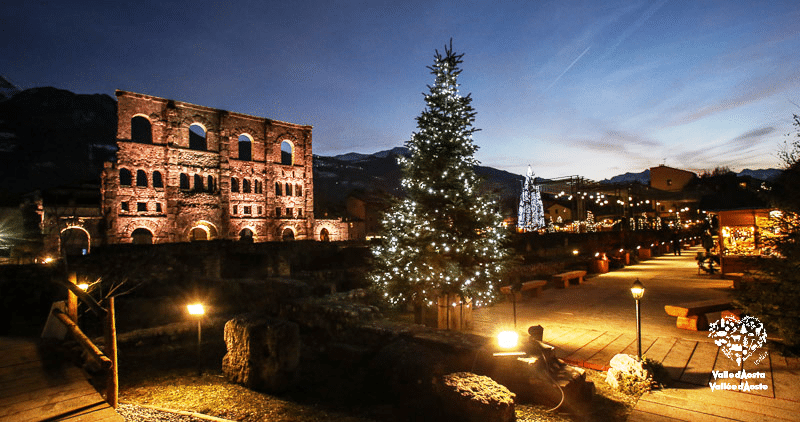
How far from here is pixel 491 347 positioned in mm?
6648

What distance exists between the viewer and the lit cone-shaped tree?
9.16 meters

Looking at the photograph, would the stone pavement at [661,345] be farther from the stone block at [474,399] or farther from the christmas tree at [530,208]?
the christmas tree at [530,208]

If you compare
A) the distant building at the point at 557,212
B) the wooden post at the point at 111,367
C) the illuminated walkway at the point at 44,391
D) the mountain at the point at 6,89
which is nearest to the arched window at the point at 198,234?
the illuminated walkway at the point at 44,391

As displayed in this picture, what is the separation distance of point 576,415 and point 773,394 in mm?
3064

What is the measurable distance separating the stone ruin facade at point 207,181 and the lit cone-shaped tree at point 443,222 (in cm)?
2394

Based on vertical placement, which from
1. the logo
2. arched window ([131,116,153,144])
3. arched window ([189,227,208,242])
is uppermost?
arched window ([131,116,153,144])

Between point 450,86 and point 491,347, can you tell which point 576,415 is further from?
point 450,86

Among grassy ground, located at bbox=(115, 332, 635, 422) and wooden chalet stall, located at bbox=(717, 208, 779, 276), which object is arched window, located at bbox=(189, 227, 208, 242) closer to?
grassy ground, located at bbox=(115, 332, 635, 422)

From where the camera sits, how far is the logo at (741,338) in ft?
23.6

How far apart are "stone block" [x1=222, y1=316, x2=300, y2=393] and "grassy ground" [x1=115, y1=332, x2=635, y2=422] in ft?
0.75

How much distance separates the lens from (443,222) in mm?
9328

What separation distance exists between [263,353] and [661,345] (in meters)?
8.56

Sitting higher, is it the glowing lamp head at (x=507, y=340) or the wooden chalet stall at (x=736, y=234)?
the wooden chalet stall at (x=736, y=234)

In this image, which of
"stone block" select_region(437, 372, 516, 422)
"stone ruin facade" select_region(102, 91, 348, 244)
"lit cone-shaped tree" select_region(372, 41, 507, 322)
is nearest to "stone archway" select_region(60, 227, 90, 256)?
"stone ruin facade" select_region(102, 91, 348, 244)
